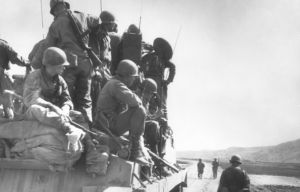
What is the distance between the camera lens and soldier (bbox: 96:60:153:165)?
16.5ft

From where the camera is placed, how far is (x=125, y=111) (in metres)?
5.18

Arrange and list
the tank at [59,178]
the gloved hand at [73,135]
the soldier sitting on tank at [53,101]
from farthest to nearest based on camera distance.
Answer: the tank at [59,178] < the soldier sitting on tank at [53,101] < the gloved hand at [73,135]

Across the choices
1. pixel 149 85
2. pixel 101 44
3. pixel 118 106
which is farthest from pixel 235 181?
pixel 101 44

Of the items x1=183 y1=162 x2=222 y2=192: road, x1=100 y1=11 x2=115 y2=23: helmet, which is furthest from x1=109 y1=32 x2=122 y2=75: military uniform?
x1=183 y1=162 x2=222 y2=192: road

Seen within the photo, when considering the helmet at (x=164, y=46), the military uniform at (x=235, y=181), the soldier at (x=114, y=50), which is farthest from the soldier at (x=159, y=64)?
the military uniform at (x=235, y=181)

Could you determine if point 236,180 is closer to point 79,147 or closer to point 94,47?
point 94,47

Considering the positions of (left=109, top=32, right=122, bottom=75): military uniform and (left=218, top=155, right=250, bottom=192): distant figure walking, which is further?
(left=109, top=32, right=122, bottom=75): military uniform

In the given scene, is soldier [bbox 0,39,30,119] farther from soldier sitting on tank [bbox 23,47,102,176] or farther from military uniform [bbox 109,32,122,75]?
soldier sitting on tank [bbox 23,47,102,176]

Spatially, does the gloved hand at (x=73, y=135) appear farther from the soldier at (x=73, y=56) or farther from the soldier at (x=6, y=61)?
the soldier at (x=6, y=61)

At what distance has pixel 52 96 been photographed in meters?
4.79

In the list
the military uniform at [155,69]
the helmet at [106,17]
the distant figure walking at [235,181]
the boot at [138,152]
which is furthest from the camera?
the military uniform at [155,69]

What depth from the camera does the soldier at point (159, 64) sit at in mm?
10203

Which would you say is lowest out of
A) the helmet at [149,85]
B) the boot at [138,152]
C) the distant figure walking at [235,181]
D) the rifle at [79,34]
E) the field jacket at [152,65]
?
the distant figure walking at [235,181]

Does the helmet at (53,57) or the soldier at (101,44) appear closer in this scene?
the helmet at (53,57)
